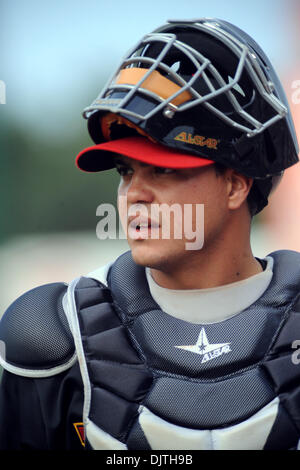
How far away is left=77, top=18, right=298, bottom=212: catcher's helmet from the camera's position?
1392 mm

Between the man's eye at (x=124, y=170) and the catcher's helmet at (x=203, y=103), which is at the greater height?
the catcher's helmet at (x=203, y=103)

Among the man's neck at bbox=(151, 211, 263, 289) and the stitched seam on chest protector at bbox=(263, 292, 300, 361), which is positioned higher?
the man's neck at bbox=(151, 211, 263, 289)

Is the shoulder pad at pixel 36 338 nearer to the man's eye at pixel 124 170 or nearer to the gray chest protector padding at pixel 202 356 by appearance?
the gray chest protector padding at pixel 202 356

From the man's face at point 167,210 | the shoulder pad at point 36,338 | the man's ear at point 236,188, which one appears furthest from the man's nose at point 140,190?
the shoulder pad at point 36,338

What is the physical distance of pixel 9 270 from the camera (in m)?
5.58

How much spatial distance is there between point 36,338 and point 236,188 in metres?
0.69

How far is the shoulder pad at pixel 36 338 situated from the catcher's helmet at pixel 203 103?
1.40 ft

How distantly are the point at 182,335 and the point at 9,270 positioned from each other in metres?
4.35

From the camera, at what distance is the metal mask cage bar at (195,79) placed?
138cm

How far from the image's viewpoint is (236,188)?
155cm

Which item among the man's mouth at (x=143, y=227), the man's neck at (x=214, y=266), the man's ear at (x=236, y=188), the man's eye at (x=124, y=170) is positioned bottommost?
the man's neck at (x=214, y=266)

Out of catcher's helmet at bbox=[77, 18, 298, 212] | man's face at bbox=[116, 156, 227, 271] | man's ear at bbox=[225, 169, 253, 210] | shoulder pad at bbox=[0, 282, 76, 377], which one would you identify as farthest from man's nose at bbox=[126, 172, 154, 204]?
shoulder pad at bbox=[0, 282, 76, 377]

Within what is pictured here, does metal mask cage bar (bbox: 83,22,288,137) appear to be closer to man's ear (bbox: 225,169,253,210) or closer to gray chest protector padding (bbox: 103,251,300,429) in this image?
man's ear (bbox: 225,169,253,210)
